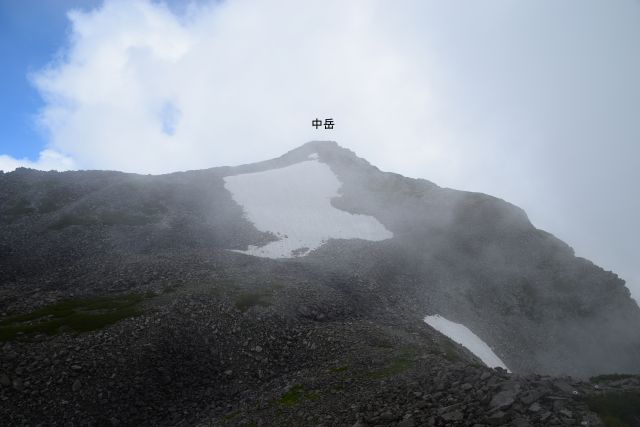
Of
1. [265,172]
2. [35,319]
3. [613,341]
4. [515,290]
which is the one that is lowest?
[613,341]

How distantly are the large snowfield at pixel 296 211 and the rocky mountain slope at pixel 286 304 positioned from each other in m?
0.61

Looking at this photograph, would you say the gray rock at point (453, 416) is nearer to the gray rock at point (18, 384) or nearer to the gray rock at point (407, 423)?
the gray rock at point (407, 423)

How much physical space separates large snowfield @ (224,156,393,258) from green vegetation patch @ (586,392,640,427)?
5011cm

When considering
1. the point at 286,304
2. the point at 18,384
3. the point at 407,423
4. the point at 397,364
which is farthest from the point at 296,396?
the point at 18,384

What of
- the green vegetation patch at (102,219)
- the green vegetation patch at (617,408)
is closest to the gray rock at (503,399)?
the green vegetation patch at (617,408)

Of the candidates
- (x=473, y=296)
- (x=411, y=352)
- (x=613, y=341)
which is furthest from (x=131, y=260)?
(x=613, y=341)

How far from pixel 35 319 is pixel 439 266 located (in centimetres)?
5798

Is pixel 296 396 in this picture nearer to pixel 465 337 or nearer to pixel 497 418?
pixel 497 418

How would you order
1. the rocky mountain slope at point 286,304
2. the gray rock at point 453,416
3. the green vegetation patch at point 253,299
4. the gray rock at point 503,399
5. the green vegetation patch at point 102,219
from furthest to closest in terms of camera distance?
1. the green vegetation patch at point 102,219
2. the green vegetation patch at point 253,299
3. the rocky mountain slope at point 286,304
4. the gray rock at point 503,399
5. the gray rock at point 453,416

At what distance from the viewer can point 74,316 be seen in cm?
3703

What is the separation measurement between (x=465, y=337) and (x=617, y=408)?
111 feet

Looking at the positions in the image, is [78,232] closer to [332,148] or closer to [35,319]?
[35,319]

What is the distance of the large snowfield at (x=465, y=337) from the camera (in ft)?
162

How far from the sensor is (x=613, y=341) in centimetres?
6097
